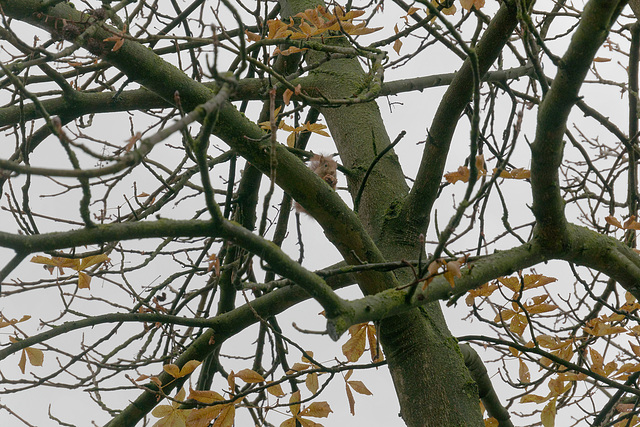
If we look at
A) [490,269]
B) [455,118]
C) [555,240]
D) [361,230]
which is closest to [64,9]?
[361,230]

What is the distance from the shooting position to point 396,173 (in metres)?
2.32

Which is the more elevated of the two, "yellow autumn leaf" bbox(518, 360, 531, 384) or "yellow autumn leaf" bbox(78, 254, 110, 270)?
"yellow autumn leaf" bbox(78, 254, 110, 270)

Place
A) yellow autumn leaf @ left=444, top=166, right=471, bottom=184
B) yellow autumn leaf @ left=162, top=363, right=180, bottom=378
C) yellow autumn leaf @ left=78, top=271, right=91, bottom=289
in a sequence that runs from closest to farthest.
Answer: yellow autumn leaf @ left=444, top=166, right=471, bottom=184 → yellow autumn leaf @ left=162, top=363, right=180, bottom=378 → yellow autumn leaf @ left=78, top=271, right=91, bottom=289

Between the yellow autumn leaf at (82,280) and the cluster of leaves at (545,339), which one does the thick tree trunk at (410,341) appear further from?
the yellow autumn leaf at (82,280)

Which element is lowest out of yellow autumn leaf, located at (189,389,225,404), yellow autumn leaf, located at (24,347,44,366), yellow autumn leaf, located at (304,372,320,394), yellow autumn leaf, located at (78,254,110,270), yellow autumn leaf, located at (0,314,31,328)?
yellow autumn leaf, located at (189,389,225,404)

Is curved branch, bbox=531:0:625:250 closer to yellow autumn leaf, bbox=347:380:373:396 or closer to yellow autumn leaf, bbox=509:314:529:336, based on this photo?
yellow autumn leaf, bbox=509:314:529:336

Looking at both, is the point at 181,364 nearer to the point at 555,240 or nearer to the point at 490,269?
the point at 490,269

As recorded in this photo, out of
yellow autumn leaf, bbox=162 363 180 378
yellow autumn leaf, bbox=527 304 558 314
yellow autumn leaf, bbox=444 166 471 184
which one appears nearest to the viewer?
yellow autumn leaf, bbox=444 166 471 184

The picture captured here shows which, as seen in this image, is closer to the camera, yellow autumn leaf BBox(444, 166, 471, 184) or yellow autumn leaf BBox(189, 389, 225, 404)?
yellow autumn leaf BBox(444, 166, 471, 184)

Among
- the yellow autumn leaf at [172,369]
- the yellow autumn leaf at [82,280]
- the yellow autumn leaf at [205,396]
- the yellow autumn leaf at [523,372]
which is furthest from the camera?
the yellow autumn leaf at [523,372]

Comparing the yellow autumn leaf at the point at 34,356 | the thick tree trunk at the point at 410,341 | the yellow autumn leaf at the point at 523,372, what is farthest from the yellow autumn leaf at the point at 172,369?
the yellow autumn leaf at the point at 523,372

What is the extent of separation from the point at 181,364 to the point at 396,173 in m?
1.20

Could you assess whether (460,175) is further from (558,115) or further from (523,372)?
(523,372)

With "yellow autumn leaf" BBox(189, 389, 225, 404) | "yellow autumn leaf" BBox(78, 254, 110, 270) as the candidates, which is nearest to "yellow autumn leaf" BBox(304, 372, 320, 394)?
"yellow autumn leaf" BBox(189, 389, 225, 404)
